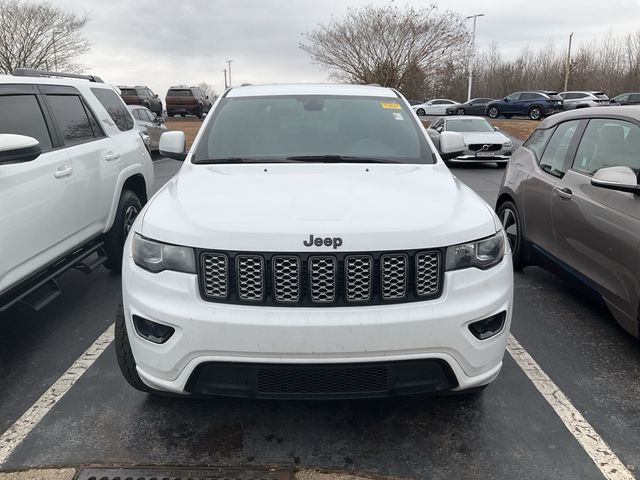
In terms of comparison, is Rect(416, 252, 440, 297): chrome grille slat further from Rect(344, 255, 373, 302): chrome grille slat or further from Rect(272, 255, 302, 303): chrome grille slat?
Rect(272, 255, 302, 303): chrome grille slat

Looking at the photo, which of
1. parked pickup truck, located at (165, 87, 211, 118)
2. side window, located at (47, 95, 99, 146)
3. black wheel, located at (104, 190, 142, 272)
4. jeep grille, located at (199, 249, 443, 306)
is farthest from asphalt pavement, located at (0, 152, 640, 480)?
parked pickup truck, located at (165, 87, 211, 118)

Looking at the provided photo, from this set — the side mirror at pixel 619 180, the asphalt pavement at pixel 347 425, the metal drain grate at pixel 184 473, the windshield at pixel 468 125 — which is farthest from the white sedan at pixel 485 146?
the metal drain grate at pixel 184 473

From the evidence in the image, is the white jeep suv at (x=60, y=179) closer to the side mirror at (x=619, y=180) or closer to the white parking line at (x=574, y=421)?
the white parking line at (x=574, y=421)

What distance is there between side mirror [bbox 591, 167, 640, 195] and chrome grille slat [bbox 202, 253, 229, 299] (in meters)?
2.44

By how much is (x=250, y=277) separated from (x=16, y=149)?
1639 mm

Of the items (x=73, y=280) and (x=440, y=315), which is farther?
(x=73, y=280)

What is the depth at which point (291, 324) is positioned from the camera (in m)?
2.27

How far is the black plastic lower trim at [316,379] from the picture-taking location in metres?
2.33

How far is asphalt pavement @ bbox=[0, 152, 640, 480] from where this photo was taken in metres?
2.54

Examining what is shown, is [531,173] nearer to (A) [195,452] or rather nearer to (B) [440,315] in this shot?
(B) [440,315]

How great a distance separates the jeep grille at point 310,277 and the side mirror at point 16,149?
4.61 feet

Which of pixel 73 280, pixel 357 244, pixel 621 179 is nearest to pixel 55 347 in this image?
pixel 73 280

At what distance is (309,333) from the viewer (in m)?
2.27

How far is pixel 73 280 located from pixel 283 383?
3547 millimetres
